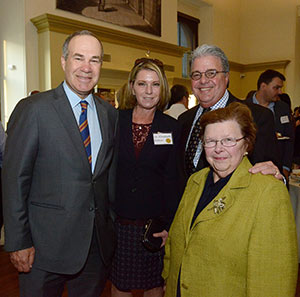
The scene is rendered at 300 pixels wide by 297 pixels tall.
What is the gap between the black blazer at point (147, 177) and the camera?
2.02 metres

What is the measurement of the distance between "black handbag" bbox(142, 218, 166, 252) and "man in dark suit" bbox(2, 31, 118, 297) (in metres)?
0.31

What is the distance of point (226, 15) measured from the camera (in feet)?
38.0

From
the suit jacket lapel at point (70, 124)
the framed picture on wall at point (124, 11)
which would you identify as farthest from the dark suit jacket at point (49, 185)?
the framed picture on wall at point (124, 11)

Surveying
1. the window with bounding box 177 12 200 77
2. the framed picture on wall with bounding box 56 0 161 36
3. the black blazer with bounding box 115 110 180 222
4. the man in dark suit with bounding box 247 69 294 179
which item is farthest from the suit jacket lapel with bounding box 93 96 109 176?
the window with bounding box 177 12 200 77

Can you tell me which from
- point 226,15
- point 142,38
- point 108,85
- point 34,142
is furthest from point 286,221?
point 226,15

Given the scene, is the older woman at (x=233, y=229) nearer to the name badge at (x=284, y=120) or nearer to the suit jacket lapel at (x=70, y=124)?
the suit jacket lapel at (x=70, y=124)

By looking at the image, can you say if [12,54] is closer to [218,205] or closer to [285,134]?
[285,134]

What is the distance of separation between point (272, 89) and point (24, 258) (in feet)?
11.9

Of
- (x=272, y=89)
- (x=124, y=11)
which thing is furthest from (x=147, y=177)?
(x=124, y=11)

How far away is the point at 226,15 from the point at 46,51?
7969 millimetres

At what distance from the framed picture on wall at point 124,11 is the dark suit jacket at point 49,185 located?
5.35m

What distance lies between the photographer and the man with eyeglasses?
1808mm

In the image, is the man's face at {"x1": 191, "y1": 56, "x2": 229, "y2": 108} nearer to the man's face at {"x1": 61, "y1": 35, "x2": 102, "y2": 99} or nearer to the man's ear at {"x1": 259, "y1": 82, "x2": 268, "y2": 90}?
the man's face at {"x1": 61, "y1": 35, "x2": 102, "y2": 99}

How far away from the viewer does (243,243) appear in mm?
1319
